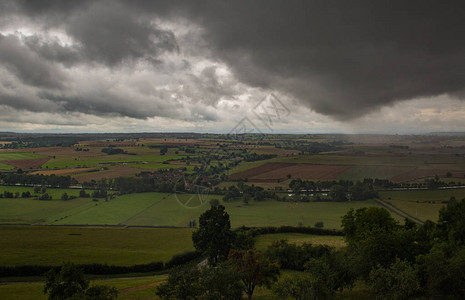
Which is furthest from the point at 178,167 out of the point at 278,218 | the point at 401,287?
the point at 401,287

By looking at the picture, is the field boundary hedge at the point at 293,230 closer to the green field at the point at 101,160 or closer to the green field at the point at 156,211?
the green field at the point at 156,211

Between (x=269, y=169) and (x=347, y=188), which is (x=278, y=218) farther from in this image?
(x=269, y=169)

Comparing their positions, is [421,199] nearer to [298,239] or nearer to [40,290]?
[298,239]

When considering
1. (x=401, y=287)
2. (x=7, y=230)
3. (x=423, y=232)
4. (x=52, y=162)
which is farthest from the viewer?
(x=52, y=162)

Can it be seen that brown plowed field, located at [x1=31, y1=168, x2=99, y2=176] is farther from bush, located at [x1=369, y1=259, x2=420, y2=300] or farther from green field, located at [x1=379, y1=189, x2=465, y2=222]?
bush, located at [x1=369, y1=259, x2=420, y2=300]

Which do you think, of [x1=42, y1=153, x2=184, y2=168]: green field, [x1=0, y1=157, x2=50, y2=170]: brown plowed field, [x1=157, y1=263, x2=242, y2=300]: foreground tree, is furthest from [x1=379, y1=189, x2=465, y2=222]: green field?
[x1=0, y1=157, x2=50, y2=170]: brown plowed field

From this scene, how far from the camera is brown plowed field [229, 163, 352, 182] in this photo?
84688mm

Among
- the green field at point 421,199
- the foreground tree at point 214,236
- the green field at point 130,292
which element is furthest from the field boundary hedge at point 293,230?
the green field at point 130,292

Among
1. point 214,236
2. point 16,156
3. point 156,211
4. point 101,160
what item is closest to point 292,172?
point 156,211

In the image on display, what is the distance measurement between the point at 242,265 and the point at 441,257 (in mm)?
15000

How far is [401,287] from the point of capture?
A: 19.1 metres

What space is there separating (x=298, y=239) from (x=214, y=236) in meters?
19.8

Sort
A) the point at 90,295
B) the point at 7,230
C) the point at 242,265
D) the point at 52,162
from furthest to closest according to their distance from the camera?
the point at 52,162
the point at 7,230
the point at 242,265
the point at 90,295

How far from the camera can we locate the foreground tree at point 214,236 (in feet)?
117
